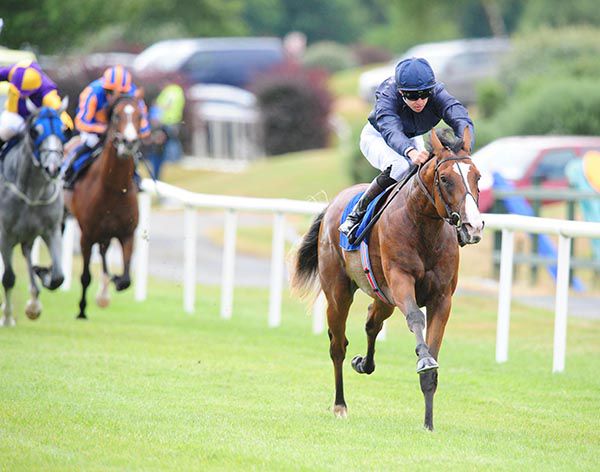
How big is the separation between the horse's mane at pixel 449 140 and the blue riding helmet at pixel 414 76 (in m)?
0.31

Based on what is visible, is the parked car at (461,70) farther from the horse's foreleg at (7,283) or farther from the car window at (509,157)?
the horse's foreleg at (7,283)

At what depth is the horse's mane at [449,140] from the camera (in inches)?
296

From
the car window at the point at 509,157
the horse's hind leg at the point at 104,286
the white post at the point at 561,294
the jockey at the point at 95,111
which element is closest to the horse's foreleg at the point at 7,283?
the horse's hind leg at the point at 104,286

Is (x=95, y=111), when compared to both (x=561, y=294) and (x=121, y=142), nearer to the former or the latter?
(x=121, y=142)

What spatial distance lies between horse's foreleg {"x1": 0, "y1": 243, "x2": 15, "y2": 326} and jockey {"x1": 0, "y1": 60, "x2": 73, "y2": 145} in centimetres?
108

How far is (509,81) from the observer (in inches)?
1399

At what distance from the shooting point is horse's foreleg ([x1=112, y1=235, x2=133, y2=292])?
12555 mm

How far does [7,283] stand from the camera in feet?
39.2

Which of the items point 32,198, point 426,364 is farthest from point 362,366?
point 32,198

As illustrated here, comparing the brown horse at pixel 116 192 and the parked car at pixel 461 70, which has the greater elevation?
the parked car at pixel 461 70

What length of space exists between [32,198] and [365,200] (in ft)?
14.6

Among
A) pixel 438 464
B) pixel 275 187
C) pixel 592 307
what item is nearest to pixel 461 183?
pixel 438 464

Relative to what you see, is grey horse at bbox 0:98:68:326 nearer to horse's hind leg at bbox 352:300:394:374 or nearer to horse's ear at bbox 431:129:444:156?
horse's hind leg at bbox 352:300:394:374

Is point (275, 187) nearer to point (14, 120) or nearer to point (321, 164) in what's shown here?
point (321, 164)
